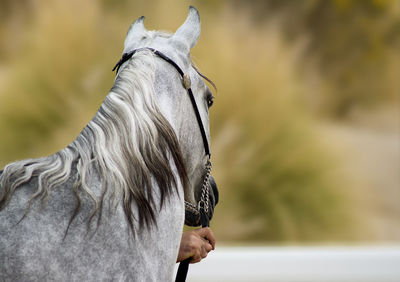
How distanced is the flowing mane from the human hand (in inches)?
6.3

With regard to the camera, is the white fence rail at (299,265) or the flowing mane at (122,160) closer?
the flowing mane at (122,160)

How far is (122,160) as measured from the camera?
0.74 m

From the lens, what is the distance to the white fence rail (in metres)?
3.68

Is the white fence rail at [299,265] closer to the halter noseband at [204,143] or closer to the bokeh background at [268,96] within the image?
the bokeh background at [268,96]

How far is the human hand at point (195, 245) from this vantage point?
0.92 meters

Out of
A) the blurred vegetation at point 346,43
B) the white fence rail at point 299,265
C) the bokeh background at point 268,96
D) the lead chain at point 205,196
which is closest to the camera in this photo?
the lead chain at point 205,196

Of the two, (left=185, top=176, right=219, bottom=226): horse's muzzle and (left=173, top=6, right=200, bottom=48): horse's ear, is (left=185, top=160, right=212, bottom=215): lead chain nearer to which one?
(left=185, top=176, right=219, bottom=226): horse's muzzle

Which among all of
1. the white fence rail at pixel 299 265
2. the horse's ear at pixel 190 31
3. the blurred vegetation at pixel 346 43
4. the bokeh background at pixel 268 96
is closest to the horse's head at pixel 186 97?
the horse's ear at pixel 190 31

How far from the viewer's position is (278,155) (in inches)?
177

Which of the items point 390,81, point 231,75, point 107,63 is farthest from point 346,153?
point 107,63

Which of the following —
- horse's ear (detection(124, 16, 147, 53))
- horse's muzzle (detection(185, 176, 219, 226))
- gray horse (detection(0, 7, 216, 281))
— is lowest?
gray horse (detection(0, 7, 216, 281))

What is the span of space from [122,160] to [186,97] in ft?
0.70

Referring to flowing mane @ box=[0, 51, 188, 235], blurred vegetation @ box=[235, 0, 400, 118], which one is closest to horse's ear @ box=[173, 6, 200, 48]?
flowing mane @ box=[0, 51, 188, 235]

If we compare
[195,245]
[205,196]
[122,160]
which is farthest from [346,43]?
[122,160]
